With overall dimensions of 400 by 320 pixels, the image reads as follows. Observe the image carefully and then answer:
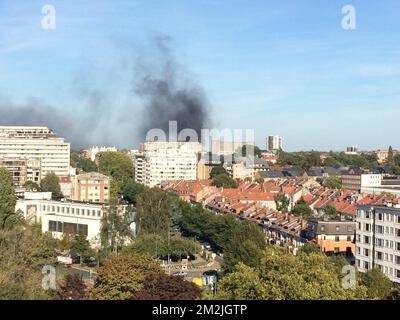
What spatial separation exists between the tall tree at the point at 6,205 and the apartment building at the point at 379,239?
33.3 ft

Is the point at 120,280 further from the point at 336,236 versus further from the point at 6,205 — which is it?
the point at 336,236

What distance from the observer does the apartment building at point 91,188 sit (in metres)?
37.9

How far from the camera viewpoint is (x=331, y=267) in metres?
12.6

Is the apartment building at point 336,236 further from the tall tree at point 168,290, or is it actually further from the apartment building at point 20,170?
the apartment building at point 20,170

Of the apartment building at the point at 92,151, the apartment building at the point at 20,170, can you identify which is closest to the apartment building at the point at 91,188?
the apartment building at the point at 20,170

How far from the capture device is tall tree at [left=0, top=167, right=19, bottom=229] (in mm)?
19969

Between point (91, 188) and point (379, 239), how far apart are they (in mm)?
22868
